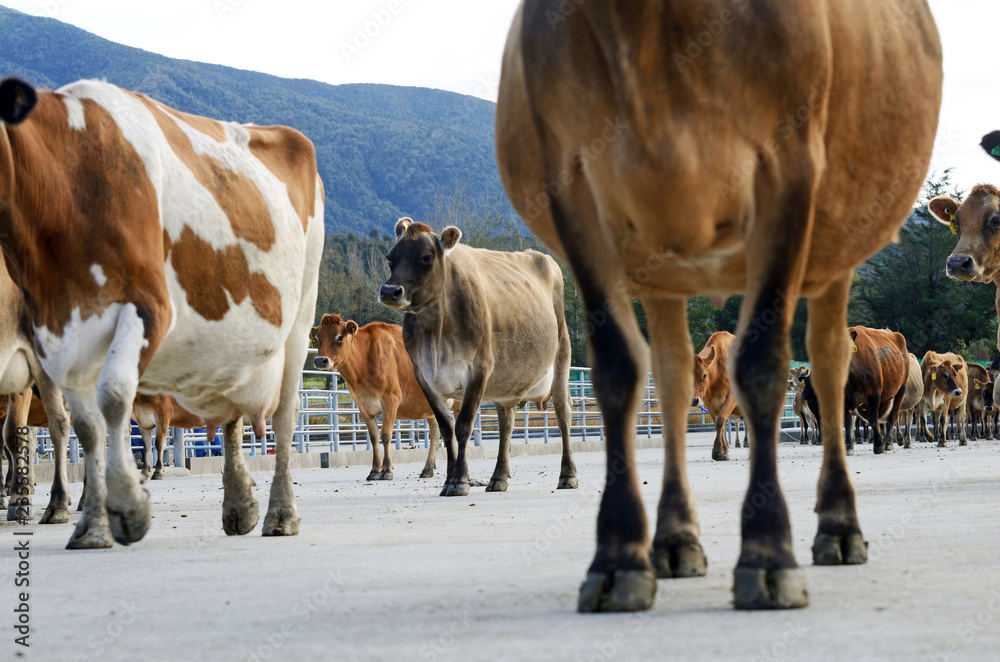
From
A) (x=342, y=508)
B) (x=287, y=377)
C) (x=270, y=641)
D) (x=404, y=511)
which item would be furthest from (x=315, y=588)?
(x=342, y=508)

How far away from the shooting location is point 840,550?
4.36 metres

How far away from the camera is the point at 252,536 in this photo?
6.52m

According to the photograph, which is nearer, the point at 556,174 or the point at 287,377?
the point at 556,174

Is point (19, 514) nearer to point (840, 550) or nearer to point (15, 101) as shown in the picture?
point (15, 101)

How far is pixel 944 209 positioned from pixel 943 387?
61.5ft

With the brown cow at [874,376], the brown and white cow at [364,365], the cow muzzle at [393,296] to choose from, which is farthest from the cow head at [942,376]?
the cow muzzle at [393,296]

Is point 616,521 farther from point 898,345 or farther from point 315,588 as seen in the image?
point 898,345

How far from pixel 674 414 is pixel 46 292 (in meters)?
2.85

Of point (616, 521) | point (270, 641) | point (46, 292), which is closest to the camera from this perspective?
point (270, 641)

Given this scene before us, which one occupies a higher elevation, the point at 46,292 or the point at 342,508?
the point at 46,292

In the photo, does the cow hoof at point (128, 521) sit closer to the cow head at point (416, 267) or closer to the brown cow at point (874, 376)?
the cow head at point (416, 267)

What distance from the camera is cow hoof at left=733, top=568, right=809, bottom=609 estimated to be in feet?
10.3

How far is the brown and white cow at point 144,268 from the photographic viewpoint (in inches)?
213

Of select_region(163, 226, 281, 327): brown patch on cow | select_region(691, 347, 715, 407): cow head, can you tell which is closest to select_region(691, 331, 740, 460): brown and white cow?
select_region(691, 347, 715, 407): cow head
